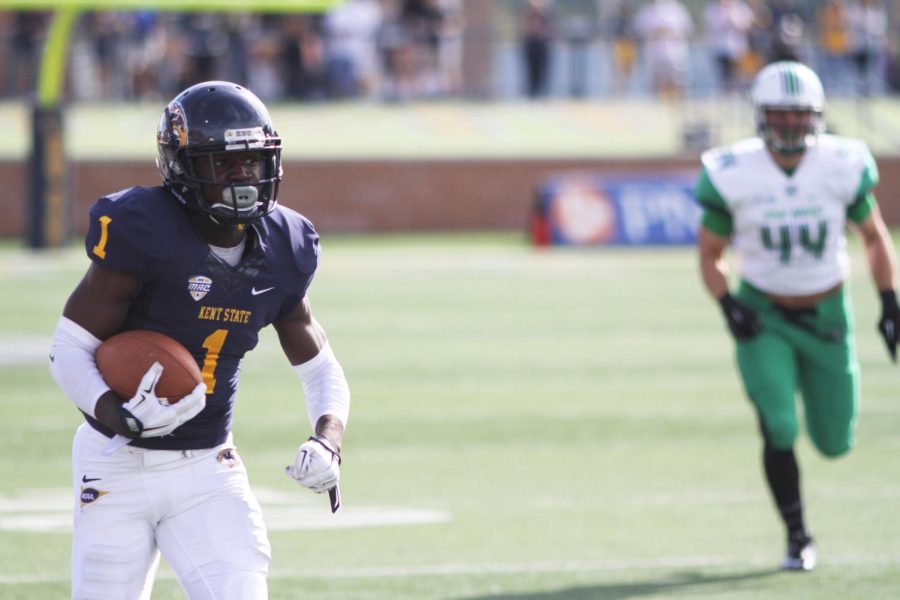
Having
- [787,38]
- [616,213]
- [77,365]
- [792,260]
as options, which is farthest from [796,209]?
[787,38]

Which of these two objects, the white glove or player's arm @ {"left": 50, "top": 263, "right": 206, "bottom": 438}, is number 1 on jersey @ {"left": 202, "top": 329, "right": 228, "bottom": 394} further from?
the white glove

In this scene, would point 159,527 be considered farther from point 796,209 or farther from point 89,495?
point 796,209

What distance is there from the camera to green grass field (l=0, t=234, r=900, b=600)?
6.13m

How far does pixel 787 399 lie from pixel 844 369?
287mm

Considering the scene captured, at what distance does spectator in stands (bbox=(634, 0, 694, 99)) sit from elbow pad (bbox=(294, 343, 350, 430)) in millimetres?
21459

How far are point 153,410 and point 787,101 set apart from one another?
3262 millimetres

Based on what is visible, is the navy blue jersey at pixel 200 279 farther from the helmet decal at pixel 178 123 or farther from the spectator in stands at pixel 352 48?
the spectator in stands at pixel 352 48

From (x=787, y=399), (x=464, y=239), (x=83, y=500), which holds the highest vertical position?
(x=83, y=500)

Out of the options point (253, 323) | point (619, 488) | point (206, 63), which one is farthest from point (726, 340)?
point (206, 63)

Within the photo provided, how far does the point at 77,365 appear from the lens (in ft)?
13.1

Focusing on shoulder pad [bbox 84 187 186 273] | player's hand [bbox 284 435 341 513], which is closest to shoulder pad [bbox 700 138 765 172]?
player's hand [bbox 284 435 341 513]

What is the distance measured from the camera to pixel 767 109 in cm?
633

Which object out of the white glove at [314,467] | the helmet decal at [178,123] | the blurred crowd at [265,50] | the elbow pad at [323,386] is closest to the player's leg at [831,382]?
the elbow pad at [323,386]

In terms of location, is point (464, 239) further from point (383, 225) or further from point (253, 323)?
point (253, 323)
